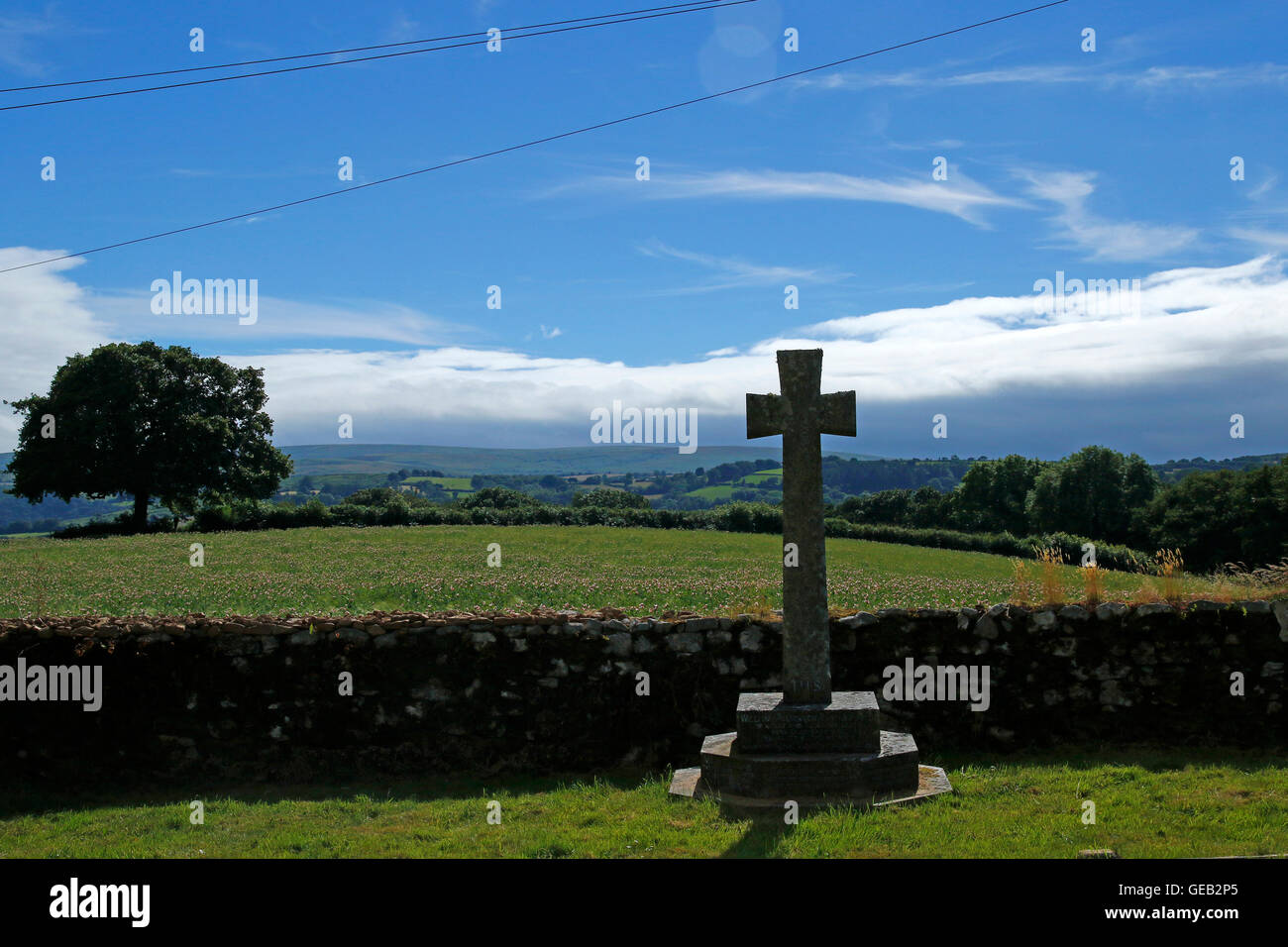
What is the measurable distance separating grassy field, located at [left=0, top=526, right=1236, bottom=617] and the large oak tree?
7990 millimetres

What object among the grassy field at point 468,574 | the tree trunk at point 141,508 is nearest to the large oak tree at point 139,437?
the tree trunk at point 141,508


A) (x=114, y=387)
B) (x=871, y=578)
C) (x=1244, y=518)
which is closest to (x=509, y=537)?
(x=871, y=578)

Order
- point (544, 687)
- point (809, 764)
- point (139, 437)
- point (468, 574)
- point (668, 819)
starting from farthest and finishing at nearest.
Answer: point (139, 437) < point (468, 574) < point (544, 687) < point (809, 764) < point (668, 819)

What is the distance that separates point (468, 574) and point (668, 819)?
18136mm

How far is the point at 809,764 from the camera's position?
7.63 metres

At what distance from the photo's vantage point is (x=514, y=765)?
9.73 meters

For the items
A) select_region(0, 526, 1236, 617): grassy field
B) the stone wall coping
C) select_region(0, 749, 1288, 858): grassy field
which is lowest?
select_region(0, 749, 1288, 858): grassy field

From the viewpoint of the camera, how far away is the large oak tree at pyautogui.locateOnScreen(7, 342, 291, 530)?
46.4 m

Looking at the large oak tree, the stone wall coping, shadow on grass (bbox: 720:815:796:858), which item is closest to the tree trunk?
the large oak tree

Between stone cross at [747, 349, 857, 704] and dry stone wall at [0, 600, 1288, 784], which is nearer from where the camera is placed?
stone cross at [747, 349, 857, 704]

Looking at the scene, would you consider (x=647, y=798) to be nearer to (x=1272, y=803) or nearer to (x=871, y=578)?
(x=1272, y=803)

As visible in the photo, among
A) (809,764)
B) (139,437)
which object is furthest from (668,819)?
(139,437)

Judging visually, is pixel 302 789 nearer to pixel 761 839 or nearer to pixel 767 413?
pixel 761 839

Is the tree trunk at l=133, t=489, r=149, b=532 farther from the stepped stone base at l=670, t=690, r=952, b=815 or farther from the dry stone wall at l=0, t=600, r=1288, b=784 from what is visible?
the stepped stone base at l=670, t=690, r=952, b=815
